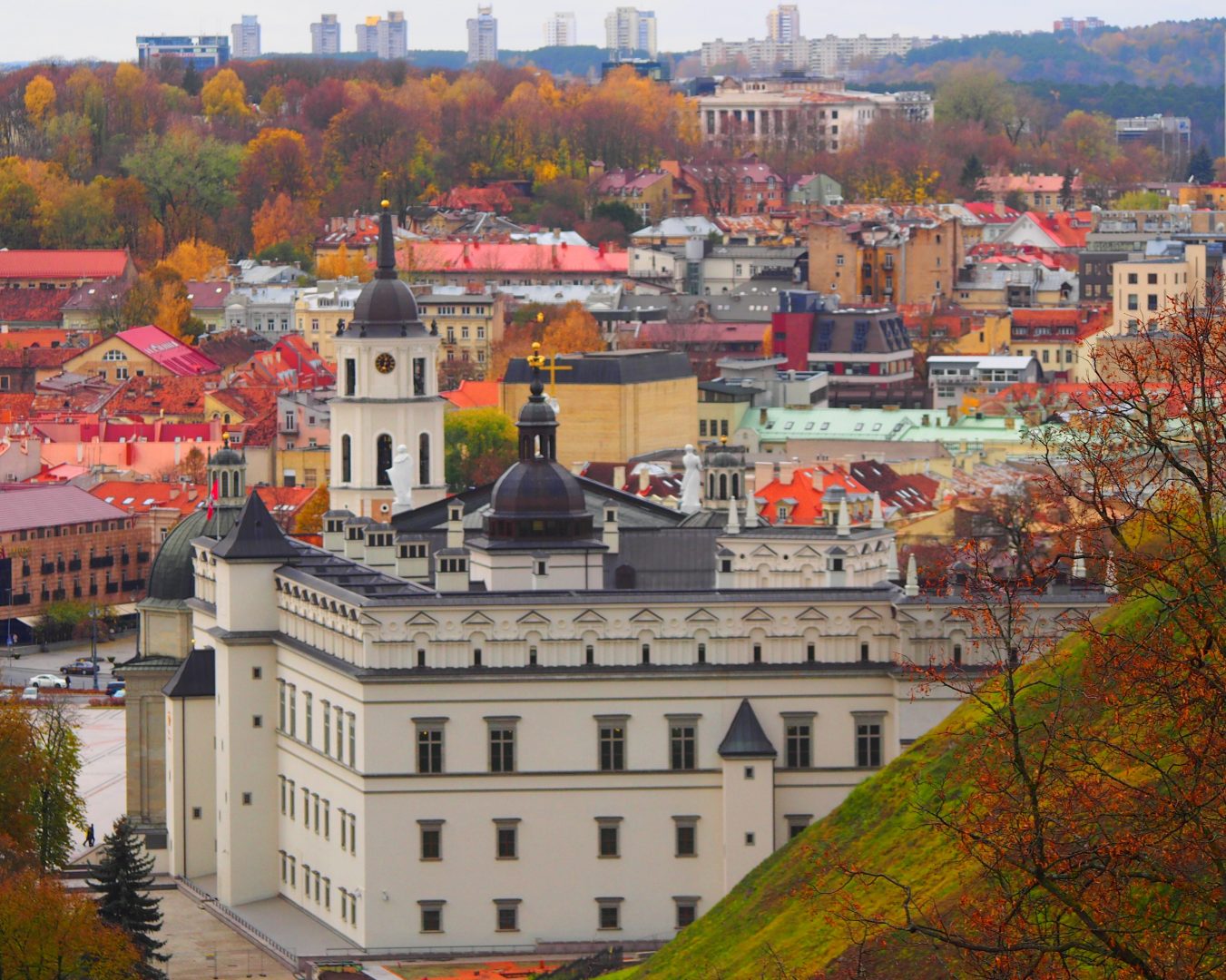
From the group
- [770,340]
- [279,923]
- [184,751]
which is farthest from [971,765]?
Result: [770,340]

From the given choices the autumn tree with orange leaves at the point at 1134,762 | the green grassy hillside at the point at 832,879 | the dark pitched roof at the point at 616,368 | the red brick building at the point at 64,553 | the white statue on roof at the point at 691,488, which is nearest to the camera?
the autumn tree with orange leaves at the point at 1134,762

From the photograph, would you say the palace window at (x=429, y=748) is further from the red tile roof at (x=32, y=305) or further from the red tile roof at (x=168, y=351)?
the red tile roof at (x=32, y=305)

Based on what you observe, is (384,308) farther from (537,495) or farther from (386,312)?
(537,495)

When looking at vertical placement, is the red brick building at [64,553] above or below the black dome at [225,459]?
below

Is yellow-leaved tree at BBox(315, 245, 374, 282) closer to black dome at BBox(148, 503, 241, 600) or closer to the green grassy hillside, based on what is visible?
black dome at BBox(148, 503, 241, 600)

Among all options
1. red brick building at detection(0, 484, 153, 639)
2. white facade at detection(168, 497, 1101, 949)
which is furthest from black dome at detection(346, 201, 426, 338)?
white facade at detection(168, 497, 1101, 949)

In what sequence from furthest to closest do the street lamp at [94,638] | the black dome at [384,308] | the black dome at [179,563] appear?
1. the street lamp at [94,638]
2. the black dome at [384,308]
3. the black dome at [179,563]

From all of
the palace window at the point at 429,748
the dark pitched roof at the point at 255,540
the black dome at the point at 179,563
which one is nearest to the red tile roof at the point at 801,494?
the black dome at the point at 179,563
